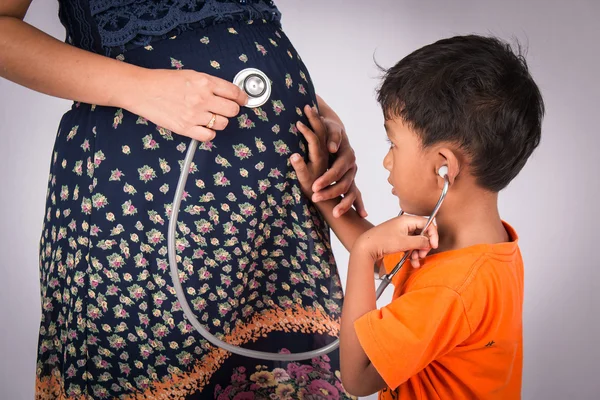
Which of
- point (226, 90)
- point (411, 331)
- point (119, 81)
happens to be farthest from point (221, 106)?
point (411, 331)

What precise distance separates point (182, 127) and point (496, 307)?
611mm

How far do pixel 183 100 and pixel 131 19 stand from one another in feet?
0.63

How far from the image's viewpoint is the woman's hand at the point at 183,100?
945mm

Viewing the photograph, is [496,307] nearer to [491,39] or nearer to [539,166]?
[491,39]

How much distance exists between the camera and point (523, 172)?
7.21 ft

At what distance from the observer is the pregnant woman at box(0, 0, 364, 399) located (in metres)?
0.95

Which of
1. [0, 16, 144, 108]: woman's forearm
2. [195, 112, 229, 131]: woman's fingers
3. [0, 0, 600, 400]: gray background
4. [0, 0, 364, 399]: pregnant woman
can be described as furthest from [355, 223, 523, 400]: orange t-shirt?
[0, 0, 600, 400]: gray background

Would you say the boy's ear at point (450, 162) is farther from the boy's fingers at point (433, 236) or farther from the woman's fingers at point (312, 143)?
the woman's fingers at point (312, 143)

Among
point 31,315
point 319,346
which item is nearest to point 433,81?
point 319,346

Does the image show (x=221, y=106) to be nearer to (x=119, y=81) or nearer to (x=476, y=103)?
(x=119, y=81)

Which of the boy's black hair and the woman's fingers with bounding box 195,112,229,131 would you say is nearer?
the woman's fingers with bounding box 195,112,229,131

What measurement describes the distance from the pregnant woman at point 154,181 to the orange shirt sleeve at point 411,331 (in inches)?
9.4

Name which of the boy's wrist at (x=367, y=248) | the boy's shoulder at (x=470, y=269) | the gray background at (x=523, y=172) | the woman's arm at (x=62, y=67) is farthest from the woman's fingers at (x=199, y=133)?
the gray background at (x=523, y=172)

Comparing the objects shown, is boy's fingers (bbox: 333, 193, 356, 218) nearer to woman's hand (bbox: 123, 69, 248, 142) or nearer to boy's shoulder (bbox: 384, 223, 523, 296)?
boy's shoulder (bbox: 384, 223, 523, 296)
